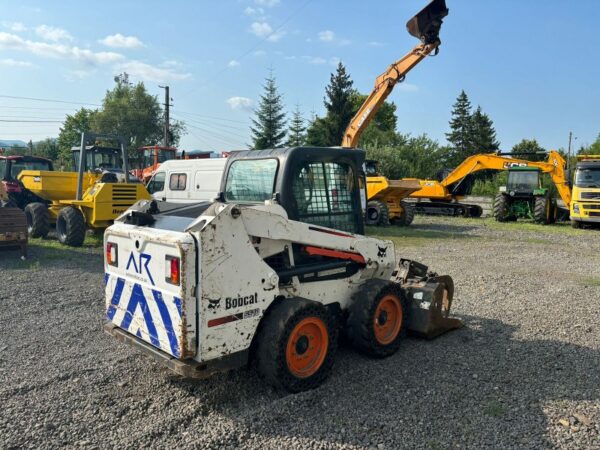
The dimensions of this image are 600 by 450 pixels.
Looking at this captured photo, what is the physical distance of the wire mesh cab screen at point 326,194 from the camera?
4.54 metres

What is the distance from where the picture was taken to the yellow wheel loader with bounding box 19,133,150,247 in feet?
37.0

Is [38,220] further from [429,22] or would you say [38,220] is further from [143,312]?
[429,22]

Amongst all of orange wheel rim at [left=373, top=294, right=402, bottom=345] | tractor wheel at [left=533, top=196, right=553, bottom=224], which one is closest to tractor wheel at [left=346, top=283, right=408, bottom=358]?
orange wheel rim at [left=373, top=294, right=402, bottom=345]

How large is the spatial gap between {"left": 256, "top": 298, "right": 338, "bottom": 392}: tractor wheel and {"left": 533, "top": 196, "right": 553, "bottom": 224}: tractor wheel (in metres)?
17.4

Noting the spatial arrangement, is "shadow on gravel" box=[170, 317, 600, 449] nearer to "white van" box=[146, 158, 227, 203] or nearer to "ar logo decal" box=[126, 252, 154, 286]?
"ar logo decal" box=[126, 252, 154, 286]

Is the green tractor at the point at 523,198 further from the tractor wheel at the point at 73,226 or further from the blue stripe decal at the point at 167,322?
the blue stripe decal at the point at 167,322

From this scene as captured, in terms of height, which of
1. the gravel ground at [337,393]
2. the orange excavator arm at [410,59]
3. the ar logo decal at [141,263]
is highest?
the orange excavator arm at [410,59]

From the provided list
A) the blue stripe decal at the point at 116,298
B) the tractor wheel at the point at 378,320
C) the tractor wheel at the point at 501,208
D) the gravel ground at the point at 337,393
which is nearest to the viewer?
the gravel ground at the point at 337,393

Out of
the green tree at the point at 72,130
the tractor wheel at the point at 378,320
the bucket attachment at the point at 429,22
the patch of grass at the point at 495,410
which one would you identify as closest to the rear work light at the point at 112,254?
the tractor wheel at the point at 378,320

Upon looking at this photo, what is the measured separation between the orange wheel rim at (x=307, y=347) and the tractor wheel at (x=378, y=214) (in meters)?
13.3

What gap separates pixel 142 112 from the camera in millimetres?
53531

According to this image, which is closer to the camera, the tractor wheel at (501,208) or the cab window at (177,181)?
the cab window at (177,181)

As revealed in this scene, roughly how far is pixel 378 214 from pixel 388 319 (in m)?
12.4

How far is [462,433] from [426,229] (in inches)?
564
